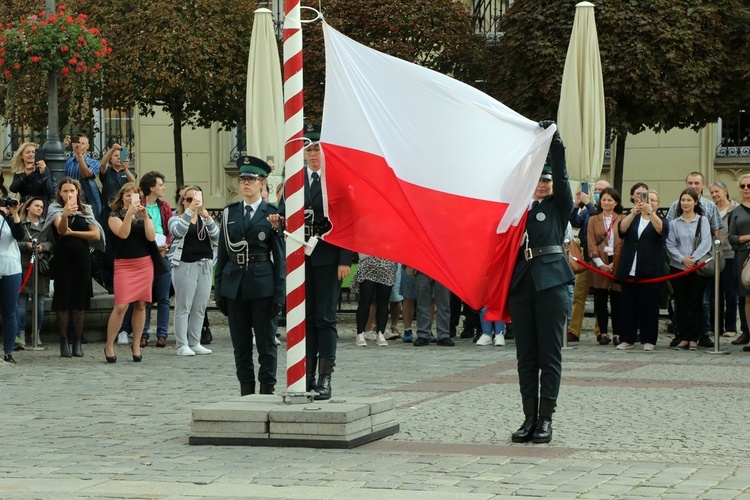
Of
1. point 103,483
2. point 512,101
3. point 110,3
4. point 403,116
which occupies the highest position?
point 110,3

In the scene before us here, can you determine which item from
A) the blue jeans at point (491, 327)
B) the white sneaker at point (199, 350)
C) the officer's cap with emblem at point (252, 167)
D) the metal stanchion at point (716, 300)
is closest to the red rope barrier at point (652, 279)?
the metal stanchion at point (716, 300)

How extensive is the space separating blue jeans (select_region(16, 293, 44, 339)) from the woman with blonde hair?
1847 mm

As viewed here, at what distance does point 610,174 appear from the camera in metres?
30.6

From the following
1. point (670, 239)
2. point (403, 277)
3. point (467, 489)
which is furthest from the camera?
point (403, 277)

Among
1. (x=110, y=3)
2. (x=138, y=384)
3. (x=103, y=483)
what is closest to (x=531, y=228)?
(x=103, y=483)

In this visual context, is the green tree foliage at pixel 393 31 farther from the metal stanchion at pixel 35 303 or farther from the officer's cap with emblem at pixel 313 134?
the officer's cap with emblem at pixel 313 134

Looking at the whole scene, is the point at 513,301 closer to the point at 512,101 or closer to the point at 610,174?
the point at 512,101

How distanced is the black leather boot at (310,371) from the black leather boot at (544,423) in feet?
6.57

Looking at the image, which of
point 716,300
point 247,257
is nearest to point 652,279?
point 716,300

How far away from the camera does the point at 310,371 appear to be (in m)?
10.7

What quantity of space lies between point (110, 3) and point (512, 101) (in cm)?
767

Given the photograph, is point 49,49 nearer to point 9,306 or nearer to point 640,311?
point 9,306

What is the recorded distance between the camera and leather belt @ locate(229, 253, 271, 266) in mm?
10453

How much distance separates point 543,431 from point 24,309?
27.8ft
